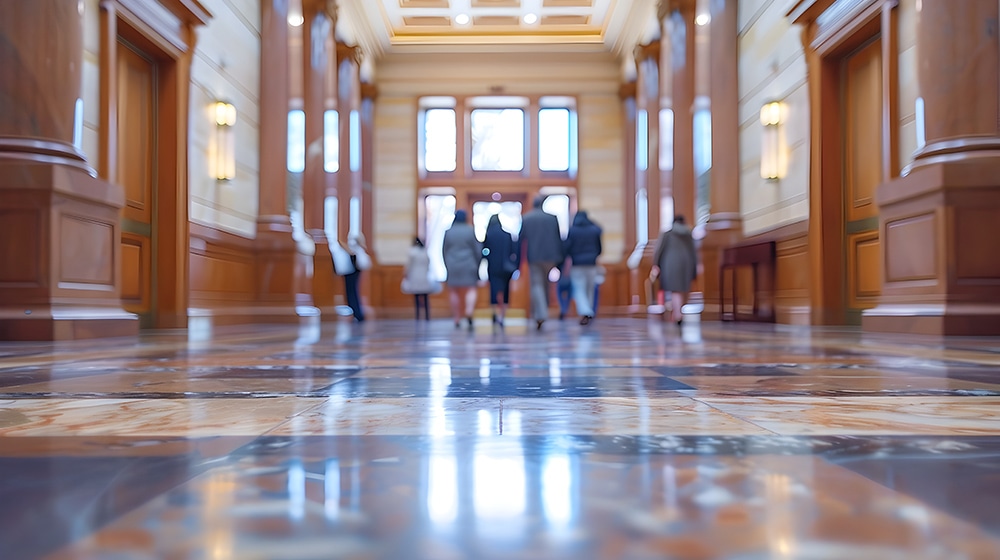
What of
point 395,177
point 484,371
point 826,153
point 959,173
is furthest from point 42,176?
point 395,177

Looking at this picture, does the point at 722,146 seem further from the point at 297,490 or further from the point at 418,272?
the point at 297,490

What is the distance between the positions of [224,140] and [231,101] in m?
0.60

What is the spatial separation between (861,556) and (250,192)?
1007 cm

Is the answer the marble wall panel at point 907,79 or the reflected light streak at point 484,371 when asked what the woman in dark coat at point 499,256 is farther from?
the reflected light streak at point 484,371

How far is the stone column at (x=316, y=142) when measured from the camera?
11547 millimetres

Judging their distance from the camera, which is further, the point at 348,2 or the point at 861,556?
the point at 348,2

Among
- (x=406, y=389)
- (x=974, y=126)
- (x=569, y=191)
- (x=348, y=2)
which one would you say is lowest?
(x=406, y=389)

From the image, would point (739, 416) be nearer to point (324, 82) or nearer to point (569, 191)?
point (324, 82)

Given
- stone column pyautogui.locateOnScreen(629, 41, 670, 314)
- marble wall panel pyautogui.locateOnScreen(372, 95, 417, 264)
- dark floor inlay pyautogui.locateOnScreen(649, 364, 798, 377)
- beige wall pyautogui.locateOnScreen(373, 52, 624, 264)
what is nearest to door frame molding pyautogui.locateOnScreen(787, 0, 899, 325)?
stone column pyautogui.locateOnScreen(629, 41, 670, 314)

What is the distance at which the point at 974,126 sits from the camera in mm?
5324

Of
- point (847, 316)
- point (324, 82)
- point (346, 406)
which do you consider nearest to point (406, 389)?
point (346, 406)

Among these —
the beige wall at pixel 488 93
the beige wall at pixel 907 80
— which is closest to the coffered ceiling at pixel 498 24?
the beige wall at pixel 488 93

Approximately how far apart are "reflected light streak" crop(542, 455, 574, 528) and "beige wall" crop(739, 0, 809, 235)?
796cm

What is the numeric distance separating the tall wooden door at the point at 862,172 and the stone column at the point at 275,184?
6.78m
